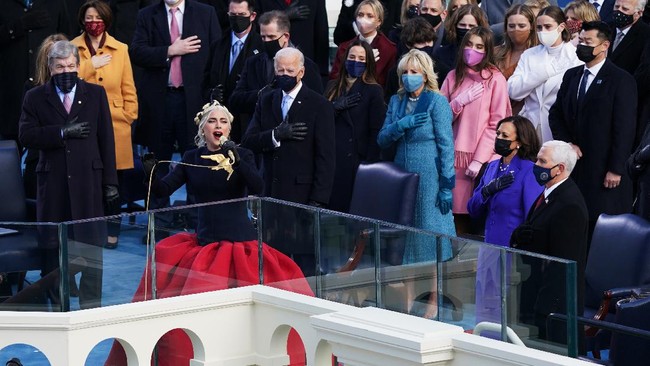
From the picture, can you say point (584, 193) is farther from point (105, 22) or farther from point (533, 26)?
point (105, 22)

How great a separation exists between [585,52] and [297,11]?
10.2 feet

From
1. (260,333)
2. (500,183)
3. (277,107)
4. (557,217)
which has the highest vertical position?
(277,107)

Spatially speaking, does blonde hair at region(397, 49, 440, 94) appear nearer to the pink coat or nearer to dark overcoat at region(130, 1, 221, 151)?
the pink coat

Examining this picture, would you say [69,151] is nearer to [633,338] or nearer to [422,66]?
[422,66]

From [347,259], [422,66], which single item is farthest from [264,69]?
[347,259]

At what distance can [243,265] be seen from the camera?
782 centimetres

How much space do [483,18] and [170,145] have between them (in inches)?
102

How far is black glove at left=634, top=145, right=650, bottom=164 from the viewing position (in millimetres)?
8867

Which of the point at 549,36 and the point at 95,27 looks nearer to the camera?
the point at 549,36

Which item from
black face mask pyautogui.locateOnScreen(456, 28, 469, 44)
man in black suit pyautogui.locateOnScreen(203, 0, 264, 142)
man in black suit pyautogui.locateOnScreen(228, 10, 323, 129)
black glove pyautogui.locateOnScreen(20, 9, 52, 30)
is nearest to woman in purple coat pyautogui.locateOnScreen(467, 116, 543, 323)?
black face mask pyautogui.locateOnScreen(456, 28, 469, 44)

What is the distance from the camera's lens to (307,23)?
12.3m

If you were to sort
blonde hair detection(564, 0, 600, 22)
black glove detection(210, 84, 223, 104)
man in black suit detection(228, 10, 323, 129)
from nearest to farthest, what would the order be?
blonde hair detection(564, 0, 600, 22) < man in black suit detection(228, 10, 323, 129) < black glove detection(210, 84, 223, 104)

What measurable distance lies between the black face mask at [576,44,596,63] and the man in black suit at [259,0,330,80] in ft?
10.0

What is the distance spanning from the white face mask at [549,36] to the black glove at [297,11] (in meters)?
2.56
